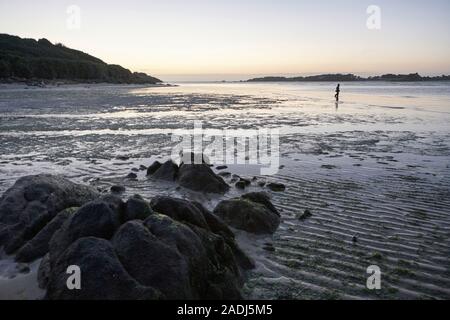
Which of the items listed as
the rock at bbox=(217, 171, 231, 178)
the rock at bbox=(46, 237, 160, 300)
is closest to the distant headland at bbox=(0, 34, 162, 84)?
the rock at bbox=(217, 171, 231, 178)

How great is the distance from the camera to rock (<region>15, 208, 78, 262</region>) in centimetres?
617

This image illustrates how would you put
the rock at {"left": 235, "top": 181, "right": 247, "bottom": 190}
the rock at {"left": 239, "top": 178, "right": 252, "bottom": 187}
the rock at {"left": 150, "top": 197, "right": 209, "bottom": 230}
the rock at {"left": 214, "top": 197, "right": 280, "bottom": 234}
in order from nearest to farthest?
the rock at {"left": 150, "top": 197, "right": 209, "bottom": 230}, the rock at {"left": 214, "top": 197, "right": 280, "bottom": 234}, the rock at {"left": 235, "top": 181, "right": 247, "bottom": 190}, the rock at {"left": 239, "top": 178, "right": 252, "bottom": 187}

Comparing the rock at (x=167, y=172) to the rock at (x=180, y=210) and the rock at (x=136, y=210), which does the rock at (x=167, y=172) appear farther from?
the rock at (x=136, y=210)

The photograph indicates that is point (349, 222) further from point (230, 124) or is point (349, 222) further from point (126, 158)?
point (230, 124)

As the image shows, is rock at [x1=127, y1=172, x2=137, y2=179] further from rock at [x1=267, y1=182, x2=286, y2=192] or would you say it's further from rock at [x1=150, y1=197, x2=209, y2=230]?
rock at [x1=150, y1=197, x2=209, y2=230]

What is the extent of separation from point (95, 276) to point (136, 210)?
4.66ft

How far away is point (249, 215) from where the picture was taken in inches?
317

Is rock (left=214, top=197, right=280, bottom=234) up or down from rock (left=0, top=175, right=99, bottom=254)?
down

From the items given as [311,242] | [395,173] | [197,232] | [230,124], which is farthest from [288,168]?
[230,124]

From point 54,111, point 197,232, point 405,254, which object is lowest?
point 405,254

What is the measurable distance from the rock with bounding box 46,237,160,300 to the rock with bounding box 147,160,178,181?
6.27m

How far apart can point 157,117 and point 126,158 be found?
556 inches

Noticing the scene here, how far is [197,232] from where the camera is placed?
19.3 feet
